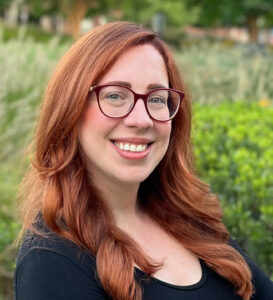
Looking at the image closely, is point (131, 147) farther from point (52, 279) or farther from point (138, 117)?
point (52, 279)

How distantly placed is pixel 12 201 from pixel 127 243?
287 centimetres

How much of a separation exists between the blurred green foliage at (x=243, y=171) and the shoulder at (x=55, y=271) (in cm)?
144

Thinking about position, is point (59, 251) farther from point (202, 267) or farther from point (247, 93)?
point (247, 93)

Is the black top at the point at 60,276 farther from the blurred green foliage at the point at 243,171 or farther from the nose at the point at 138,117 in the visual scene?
the blurred green foliage at the point at 243,171

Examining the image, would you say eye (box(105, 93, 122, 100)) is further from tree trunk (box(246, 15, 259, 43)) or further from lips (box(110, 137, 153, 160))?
tree trunk (box(246, 15, 259, 43))

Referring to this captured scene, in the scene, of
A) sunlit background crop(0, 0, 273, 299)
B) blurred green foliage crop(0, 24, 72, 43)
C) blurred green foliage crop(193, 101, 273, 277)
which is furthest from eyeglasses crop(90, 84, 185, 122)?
blurred green foliage crop(0, 24, 72, 43)

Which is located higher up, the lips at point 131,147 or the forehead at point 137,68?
the forehead at point 137,68

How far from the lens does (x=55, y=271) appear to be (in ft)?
5.60

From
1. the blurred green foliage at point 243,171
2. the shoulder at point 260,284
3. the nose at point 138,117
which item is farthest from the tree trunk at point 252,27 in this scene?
the nose at point 138,117

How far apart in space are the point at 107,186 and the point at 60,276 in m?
0.43

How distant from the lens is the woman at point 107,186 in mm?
1767

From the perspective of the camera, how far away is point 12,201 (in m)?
4.66

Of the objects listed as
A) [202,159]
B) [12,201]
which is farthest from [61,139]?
[12,201]

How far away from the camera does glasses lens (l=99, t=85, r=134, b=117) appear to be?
1.89 meters
